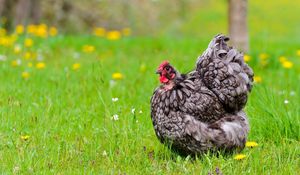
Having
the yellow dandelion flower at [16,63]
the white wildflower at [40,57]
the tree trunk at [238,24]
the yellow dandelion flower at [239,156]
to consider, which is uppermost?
the tree trunk at [238,24]

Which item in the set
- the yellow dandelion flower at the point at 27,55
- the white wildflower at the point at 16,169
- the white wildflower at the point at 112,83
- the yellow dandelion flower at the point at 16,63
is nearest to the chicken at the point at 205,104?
the white wildflower at the point at 16,169

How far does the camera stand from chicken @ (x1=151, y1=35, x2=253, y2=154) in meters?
4.02

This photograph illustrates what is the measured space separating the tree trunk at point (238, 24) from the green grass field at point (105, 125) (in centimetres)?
55

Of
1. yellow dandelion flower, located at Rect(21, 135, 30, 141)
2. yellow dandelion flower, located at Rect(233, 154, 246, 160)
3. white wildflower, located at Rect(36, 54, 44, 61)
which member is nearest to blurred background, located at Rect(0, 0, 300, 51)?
white wildflower, located at Rect(36, 54, 44, 61)

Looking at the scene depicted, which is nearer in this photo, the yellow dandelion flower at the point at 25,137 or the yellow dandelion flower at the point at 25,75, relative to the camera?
the yellow dandelion flower at the point at 25,137

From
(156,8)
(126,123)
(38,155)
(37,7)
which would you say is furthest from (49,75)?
(156,8)

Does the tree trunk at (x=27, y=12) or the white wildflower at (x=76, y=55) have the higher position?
the tree trunk at (x=27, y=12)

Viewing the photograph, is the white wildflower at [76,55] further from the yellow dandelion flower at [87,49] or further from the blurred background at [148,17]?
the blurred background at [148,17]

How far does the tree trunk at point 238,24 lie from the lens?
802 centimetres

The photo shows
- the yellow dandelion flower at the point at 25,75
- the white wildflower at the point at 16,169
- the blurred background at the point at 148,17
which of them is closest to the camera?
the white wildflower at the point at 16,169

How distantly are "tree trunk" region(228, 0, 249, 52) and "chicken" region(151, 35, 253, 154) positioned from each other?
155 inches

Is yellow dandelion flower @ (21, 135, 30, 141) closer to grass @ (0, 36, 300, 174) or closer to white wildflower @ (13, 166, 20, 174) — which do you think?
grass @ (0, 36, 300, 174)

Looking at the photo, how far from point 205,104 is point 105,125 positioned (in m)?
1.14

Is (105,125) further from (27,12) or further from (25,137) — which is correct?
(27,12)
